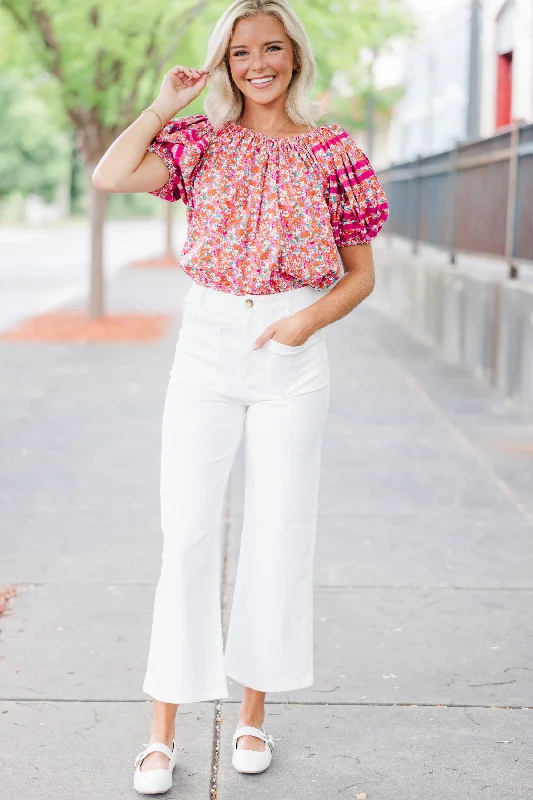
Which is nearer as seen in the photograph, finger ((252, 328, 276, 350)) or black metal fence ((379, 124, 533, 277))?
finger ((252, 328, 276, 350))

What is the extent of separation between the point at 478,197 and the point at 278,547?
8.58m

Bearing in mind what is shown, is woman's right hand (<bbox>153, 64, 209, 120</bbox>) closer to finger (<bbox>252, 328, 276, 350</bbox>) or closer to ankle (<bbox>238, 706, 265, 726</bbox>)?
finger (<bbox>252, 328, 276, 350</bbox>)

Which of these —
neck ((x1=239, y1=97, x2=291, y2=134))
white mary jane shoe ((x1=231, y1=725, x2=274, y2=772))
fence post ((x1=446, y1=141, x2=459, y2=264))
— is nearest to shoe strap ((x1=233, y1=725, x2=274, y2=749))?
white mary jane shoe ((x1=231, y1=725, x2=274, y2=772))

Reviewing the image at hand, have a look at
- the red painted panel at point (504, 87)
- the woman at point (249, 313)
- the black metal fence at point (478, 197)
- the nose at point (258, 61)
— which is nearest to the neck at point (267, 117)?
the woman at point (249, 313)

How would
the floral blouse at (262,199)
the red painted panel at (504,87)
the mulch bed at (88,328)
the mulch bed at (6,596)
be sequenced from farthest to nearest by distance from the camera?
1. the red painted panel at (504,87)
2. the mulch bed at (88,328)
3. the mulch bed at (6,596)
4. the floral blouse at (262,199)

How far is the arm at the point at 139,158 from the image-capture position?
3.18 metres

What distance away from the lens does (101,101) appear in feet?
43.7

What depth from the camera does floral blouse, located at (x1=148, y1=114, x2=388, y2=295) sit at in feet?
10.3

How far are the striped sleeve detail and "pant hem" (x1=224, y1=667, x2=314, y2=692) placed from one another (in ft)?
3.96

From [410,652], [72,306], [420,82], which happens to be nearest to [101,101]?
[72,306]

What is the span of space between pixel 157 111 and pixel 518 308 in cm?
646

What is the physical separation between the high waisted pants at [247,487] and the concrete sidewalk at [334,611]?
303mm

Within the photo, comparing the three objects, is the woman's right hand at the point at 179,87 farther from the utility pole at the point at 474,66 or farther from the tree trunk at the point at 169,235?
the tree trunk at the point at 169,235

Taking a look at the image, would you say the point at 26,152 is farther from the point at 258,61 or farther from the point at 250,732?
the point at 250,732
